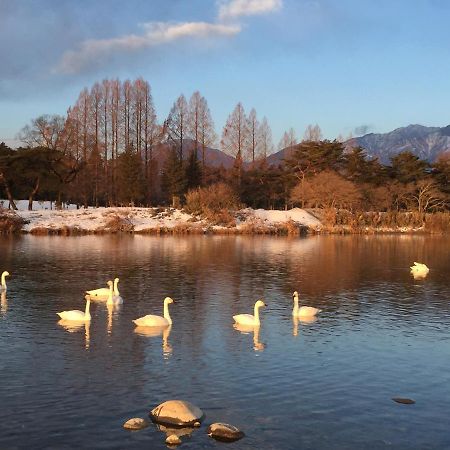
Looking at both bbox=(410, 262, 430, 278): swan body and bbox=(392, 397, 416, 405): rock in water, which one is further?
bbox=(410, 262, 430, 278): swan body

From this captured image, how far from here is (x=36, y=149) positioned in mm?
62125

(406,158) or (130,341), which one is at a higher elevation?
(406,158)

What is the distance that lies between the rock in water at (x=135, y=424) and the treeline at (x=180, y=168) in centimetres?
5684

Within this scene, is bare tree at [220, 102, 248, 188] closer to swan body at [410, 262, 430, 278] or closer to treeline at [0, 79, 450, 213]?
treeline at [0, 79, 450, 213]

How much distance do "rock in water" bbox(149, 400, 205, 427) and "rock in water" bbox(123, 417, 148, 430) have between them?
0.24 meters

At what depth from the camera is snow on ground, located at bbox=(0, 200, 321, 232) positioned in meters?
58.6

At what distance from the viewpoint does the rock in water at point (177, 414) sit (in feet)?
30.3

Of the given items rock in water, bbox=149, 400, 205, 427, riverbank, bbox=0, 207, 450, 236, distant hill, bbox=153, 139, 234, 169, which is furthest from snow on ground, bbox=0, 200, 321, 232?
rock in water, bbox=149, 400, 205, 427

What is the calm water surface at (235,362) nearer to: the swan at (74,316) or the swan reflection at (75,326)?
the swan reflection at (75,326)

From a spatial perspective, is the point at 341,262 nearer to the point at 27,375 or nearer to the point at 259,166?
the point at 27,375

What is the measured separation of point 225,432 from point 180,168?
207 feet

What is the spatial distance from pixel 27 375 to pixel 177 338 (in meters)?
4.32

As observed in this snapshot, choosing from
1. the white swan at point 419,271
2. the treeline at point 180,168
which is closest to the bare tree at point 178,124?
the treeline at point 180,168

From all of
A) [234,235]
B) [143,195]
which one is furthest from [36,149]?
[234,235]
